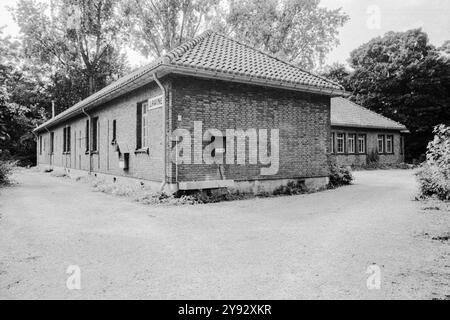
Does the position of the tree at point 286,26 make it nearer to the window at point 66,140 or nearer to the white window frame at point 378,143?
the white window frame at point 378,143

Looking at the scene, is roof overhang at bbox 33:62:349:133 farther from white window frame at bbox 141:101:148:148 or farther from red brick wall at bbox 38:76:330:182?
white window frame at bbox 141:101:148:148

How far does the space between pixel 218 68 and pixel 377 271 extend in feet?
24.3

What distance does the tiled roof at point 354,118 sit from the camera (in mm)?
24906

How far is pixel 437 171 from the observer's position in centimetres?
932

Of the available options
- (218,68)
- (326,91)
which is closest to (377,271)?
(218,68)

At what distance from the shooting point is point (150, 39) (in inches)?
1110

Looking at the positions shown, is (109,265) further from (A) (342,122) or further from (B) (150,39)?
(B) (150,39)

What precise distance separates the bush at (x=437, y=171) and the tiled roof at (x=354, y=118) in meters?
14.0

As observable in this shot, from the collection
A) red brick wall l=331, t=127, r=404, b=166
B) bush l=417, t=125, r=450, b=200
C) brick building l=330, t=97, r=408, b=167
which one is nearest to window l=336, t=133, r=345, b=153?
brick building l=330, t=97, r=408, b=167

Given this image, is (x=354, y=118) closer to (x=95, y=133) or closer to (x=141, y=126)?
(x=95, y=133)

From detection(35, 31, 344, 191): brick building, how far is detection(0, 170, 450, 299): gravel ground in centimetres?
206

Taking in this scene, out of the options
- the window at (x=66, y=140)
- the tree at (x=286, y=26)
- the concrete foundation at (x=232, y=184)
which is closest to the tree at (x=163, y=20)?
the tree at (x=286, y=26)

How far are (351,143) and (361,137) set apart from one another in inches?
48.4

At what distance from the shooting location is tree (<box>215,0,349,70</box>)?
1128 inches
